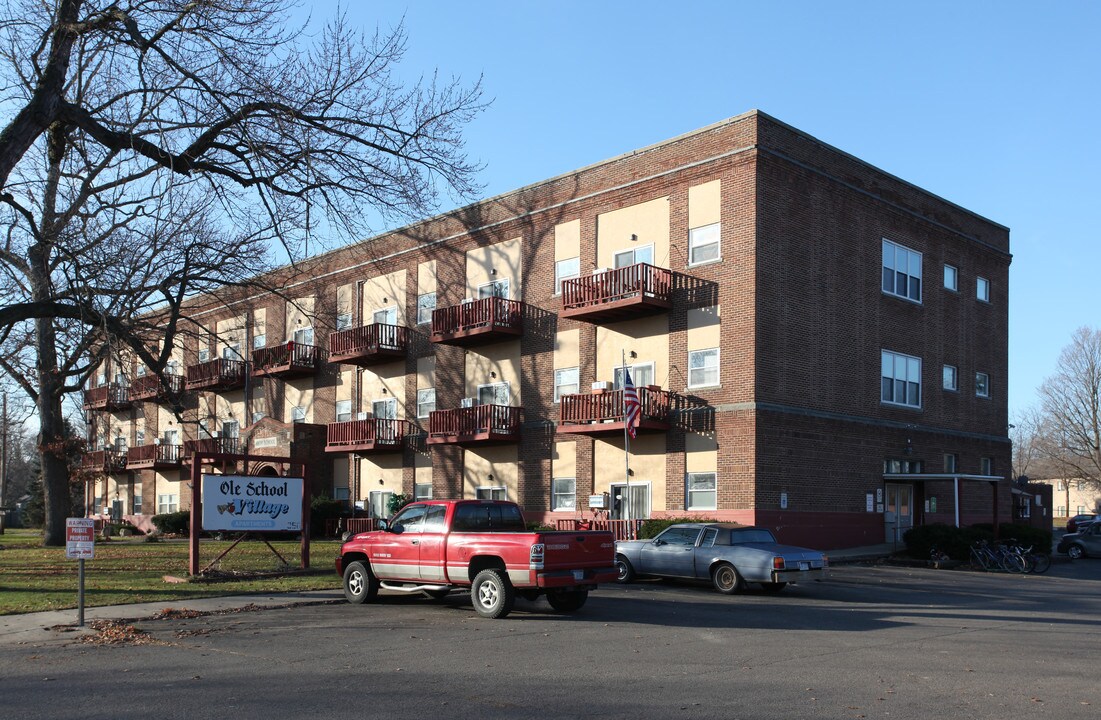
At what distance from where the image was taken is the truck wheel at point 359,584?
57.4 ft

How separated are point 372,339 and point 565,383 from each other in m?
9.87

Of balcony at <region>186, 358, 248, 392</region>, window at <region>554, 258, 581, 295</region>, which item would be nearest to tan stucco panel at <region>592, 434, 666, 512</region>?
window at <region>554, 258, 581, 295</region>

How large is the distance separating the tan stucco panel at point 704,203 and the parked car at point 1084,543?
641 inches

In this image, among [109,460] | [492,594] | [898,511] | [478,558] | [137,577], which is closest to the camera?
[492,594]

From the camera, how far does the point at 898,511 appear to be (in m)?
33.1

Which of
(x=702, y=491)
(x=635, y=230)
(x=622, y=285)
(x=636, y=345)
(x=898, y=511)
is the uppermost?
(x=635, y=230)

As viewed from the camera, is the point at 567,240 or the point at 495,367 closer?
the point at 567,240

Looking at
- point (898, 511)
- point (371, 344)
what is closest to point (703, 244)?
point (898, 511)

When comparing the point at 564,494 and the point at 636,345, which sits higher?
the point at 636,345

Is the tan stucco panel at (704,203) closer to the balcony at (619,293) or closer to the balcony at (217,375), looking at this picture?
the balcony at (619,293)

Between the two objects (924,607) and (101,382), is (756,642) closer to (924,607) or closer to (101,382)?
(924,607)

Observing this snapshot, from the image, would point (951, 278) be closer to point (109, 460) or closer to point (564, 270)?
point (564, 270)

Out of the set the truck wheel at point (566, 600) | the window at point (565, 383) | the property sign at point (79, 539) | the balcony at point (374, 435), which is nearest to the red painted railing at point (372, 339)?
the balcony at point (374, 435)

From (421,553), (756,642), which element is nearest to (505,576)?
(421,553)
